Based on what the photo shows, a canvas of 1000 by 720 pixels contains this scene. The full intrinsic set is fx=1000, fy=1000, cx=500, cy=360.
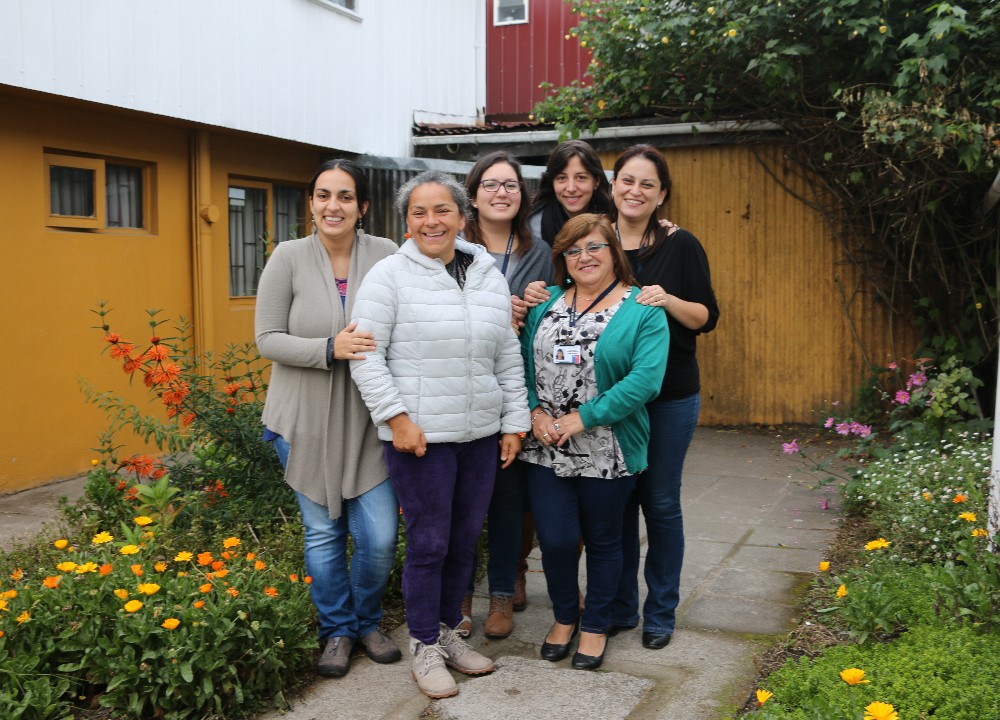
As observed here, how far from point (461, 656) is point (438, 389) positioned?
103 centimetres

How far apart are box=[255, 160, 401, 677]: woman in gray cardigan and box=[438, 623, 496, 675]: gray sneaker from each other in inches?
10.2

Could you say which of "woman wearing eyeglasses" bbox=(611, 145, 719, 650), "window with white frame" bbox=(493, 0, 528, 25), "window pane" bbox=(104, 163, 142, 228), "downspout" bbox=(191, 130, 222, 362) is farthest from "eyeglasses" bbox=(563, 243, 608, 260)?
"window with white frame" bbox=(493, 0, 528, 25)

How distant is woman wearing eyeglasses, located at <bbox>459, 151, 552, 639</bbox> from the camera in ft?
13.0

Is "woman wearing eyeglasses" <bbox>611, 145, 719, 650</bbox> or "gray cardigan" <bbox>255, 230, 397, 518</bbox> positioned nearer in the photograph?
"gray cardigan" <bbox>255, 230, 397, 518</bbox>

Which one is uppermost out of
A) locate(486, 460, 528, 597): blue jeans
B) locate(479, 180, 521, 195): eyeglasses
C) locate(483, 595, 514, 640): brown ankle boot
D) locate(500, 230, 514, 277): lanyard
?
locate(479, 180, 521, 195): eyeglasses

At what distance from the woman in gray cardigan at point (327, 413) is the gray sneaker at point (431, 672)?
260 mm

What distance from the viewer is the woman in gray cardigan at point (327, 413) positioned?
12.0 ft

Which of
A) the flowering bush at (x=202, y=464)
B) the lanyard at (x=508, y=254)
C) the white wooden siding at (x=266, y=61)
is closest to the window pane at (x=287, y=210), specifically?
the white wooden siding at (x=266, y=61)

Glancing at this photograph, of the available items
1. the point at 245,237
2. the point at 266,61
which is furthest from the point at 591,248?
the point at 245,237

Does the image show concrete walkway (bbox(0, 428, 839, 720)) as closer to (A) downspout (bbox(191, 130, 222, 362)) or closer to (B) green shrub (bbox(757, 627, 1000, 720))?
(B) green shrub (bbox(757, 627, 1000, 720))

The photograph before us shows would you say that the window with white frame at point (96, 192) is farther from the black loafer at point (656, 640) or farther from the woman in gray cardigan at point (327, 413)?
the black loafer at point (656, 640)

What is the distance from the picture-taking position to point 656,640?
3969 mm

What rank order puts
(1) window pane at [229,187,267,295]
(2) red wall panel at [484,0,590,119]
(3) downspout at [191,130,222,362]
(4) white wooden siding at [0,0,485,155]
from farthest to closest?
(2) red wall panel at [484,0,590,119], (1) window pane at [229,187,267,295], (3) downspout at [191,130,222,362], (4) white wooden siding at [0,0,485,155]

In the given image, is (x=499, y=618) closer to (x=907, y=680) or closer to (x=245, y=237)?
(x=907, y=680)
